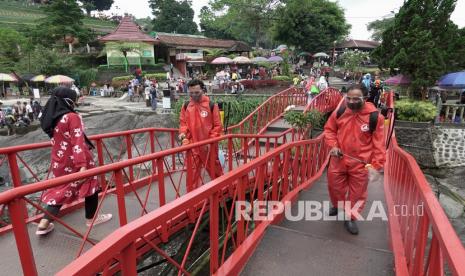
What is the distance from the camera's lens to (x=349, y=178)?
141 inches

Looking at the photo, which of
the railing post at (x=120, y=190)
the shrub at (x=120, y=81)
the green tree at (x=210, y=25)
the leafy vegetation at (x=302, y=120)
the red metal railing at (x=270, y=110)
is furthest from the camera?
the green tree at (x=210, y=25)

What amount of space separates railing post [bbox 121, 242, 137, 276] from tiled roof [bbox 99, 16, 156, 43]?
28.0m

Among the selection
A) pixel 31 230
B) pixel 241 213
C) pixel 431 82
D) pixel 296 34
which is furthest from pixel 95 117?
pixel 296 34

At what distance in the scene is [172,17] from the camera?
50.5 metres

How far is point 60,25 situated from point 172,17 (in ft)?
84.4

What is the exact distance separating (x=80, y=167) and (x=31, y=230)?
0.96 metres

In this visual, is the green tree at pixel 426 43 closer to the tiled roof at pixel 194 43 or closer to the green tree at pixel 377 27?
the tiled roof at pixel 194 43

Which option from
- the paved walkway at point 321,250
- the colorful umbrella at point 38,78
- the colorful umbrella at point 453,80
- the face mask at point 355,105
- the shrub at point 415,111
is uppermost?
the colorful umbrella at point 38,78

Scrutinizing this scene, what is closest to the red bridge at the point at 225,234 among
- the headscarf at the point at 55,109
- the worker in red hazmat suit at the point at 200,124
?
the worker in red hazmat suit at the point at 200,124

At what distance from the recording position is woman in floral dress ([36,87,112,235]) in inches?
120

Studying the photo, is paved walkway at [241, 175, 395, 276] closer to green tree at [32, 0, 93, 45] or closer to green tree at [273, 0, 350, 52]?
green tree at [273, 0, 350, 52]

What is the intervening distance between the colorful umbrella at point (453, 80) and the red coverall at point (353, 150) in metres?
9.74

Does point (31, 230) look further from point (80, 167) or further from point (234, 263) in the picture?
point (234, 263)

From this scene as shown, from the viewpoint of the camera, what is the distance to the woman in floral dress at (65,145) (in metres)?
3.04
